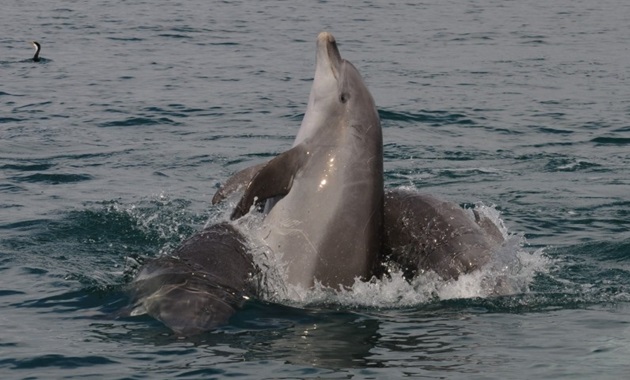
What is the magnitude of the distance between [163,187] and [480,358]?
8.25 m

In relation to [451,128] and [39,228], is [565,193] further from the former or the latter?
[39,228]

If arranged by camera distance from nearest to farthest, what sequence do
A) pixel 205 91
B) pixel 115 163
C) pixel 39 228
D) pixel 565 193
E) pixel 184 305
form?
pixel 184 305 < pixel 39 228 < pixel 565 193 < pixel 115 163 < pixel 205 91

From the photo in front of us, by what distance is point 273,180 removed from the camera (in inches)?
473

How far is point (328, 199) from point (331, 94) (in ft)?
3.91

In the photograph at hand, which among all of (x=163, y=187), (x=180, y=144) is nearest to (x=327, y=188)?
(x=163, y=187)

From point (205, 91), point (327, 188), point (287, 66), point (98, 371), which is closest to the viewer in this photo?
point (98, 371)

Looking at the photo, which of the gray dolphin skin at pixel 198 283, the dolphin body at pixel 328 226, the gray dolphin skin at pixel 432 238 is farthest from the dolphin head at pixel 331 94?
the gray dolphin skin at pixel 198 283

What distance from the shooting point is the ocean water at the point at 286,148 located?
414 inches

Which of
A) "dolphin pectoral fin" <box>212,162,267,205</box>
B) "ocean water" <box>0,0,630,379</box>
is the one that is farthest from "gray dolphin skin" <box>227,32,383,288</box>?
"dolphin pectoral fin" <box>212,162,267,205</box>

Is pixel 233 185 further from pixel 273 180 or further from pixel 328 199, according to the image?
pixel 328 199

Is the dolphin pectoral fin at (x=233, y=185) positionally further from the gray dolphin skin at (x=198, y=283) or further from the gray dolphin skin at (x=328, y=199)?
the gray dolphin skin at (x=328, y=199)

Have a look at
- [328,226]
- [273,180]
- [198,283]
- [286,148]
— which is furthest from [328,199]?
[286,148]

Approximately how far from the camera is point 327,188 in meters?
12.1

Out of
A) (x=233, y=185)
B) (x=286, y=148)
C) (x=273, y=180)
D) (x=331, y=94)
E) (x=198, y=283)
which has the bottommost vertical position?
(x=286, y=148)
